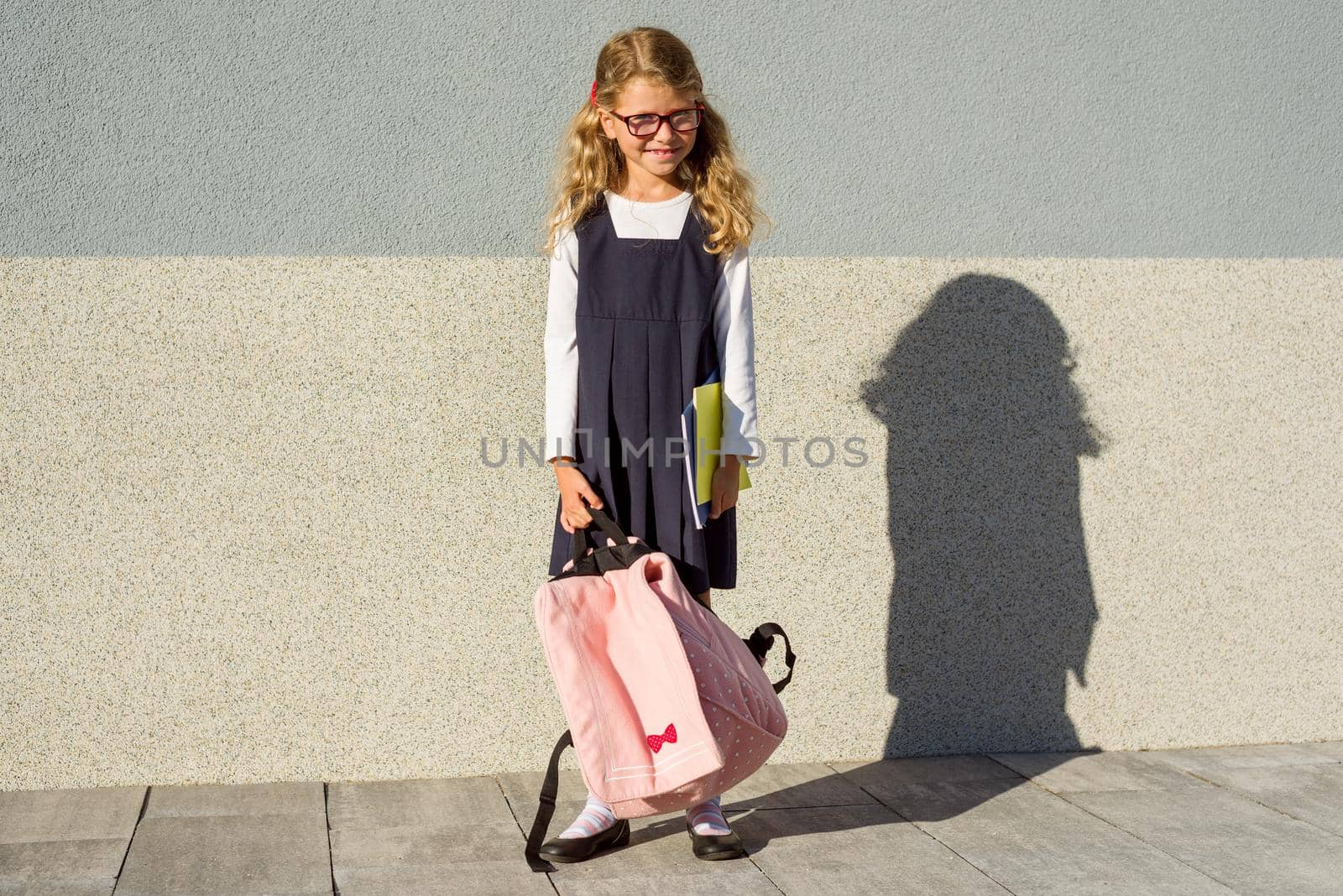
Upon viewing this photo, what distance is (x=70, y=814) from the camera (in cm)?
335

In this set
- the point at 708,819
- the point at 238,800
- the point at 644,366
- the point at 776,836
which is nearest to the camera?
the point at 644,366

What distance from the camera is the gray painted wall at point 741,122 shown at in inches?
138

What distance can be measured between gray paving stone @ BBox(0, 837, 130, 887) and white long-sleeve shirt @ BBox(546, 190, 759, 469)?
1438mm

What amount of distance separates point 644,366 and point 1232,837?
2.02 meters

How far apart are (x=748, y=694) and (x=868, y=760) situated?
4.18 ft

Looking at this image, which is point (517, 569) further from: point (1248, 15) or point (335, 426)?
point (1248, 15)

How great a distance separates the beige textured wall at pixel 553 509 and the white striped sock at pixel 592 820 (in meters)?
0.68

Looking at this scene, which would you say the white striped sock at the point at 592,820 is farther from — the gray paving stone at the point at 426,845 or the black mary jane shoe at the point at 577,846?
the gray paving stone at the point at 426,845

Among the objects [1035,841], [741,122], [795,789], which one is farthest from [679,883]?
[741,122]

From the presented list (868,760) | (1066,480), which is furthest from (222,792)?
(1066,480)

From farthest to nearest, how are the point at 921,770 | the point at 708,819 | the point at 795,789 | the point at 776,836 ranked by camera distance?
the point at 921,770, the point at 795,789, the point at 776,836, the point at 708,819

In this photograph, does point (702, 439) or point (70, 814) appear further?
point (70, 814)

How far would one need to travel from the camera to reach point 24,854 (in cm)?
307

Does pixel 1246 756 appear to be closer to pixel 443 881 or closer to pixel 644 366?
pixel 644 366
